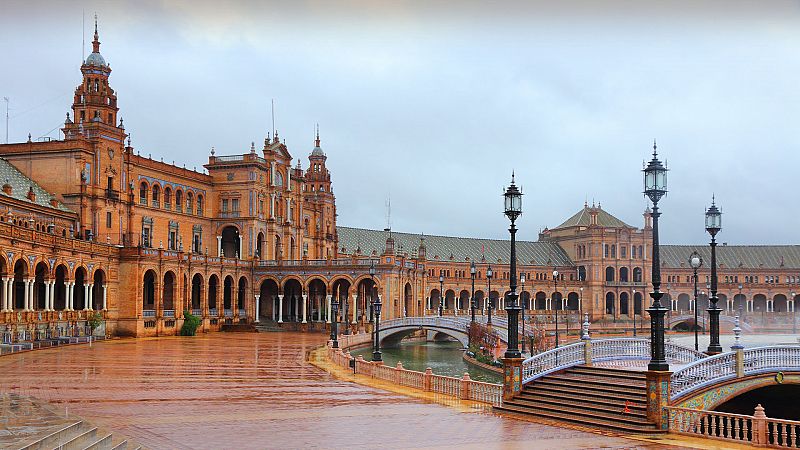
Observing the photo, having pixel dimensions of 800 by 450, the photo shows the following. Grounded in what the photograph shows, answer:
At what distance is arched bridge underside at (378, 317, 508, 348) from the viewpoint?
68.6 m

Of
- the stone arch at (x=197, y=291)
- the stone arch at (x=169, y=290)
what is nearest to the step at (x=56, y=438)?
the stone arch at (x=169, y=290)

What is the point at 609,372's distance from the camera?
2711 cm

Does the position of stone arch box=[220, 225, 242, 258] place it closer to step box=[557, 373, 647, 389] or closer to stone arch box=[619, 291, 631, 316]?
stone arch box=[619, 291, 631, 316]

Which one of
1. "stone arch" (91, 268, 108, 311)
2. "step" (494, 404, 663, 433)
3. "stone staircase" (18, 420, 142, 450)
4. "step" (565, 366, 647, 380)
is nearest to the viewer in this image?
"stone staircase" (18, 420, 142, 450)

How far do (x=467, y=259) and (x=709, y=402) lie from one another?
339 ft

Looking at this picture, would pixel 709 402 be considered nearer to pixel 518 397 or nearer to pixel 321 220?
pixel 518 397

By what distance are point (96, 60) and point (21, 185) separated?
1283 cm

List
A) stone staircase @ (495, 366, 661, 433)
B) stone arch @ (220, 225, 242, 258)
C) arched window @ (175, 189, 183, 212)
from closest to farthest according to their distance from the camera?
1. stone staircase @ (495, 366, 661, 433)
2. arched window @ (175, 189, 183, 212)
3. stone arch @ (220, 225, 242, 258)

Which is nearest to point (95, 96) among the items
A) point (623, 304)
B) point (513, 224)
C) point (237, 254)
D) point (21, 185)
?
point (21, 185)

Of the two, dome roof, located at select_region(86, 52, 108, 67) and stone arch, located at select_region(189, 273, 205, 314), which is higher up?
dome roof, located at select_region(86, 52, 108, 67)

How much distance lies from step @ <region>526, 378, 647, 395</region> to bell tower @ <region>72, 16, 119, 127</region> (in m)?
54.5

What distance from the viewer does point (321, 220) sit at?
110 meters

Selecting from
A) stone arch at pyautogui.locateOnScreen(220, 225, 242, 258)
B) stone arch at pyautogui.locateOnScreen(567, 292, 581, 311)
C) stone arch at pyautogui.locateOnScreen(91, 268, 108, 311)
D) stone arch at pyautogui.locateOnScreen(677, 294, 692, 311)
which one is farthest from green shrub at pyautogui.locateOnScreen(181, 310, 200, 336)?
stone arch at pyautogui.locateOnScreen(677, 294, 692, 311)

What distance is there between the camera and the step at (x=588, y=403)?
78.3 ft
